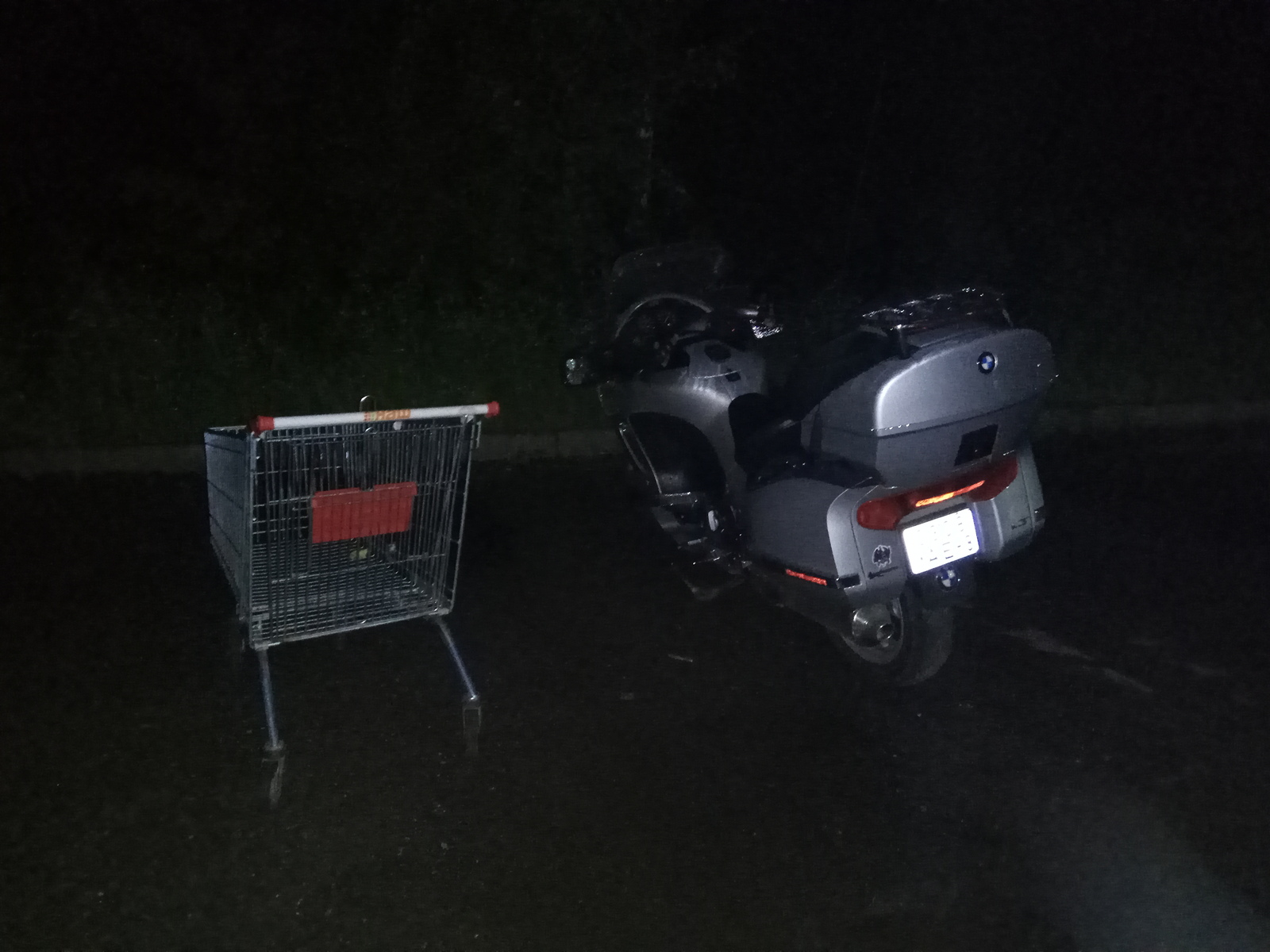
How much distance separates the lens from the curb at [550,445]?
17.8 ft

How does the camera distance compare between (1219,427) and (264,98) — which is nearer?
(264,98)

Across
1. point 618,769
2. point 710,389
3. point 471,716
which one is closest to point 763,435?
point 710,389

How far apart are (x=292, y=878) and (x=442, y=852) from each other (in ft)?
1.36

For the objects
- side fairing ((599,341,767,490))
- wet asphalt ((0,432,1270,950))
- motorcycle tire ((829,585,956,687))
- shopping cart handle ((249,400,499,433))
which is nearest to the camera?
wet asphalt ((0,432,1270,950))

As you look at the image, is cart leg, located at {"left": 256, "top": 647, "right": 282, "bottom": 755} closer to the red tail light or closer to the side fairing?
the side fairing

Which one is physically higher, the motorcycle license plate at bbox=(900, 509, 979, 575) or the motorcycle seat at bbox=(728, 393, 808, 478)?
the motorcycle seat at bbox=(728, 393, 808, 478)

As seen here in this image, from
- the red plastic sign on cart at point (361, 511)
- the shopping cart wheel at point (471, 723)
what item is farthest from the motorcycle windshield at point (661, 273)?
the shopping cart wheel at point (471, 723)

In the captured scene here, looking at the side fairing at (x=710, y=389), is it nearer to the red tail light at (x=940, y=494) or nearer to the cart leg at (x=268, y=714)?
the red tail light at (x=940, y=494)

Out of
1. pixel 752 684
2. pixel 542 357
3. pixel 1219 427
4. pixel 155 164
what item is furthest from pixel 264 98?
pixel 1219 427

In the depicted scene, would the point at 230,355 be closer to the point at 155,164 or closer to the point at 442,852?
the point at 155,164

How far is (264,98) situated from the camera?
5363mm

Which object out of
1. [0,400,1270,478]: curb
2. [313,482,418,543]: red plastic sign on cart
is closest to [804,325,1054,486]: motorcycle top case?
[313,482,418,543]: red plastic sign on cart

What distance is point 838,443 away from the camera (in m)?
3.18

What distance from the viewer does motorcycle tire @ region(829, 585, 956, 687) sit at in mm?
3457
